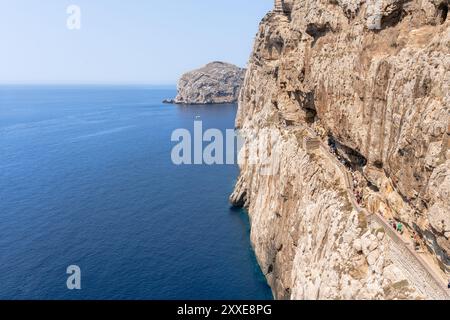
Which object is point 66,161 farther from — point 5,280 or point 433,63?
point 433,63

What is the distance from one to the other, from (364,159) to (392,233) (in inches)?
570

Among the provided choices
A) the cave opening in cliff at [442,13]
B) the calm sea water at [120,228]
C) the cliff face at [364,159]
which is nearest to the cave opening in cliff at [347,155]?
the cliff face at [364,159]

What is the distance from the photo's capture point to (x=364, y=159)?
148 feet

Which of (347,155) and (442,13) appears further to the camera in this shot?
(347,155)

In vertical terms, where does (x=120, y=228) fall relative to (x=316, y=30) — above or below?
below

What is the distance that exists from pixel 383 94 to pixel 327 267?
59.0 feet

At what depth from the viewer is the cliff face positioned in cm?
2838

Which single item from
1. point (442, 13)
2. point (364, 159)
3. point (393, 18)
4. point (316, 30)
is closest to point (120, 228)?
point (364, 159)

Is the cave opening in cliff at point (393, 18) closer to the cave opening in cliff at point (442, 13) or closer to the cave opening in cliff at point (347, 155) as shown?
the cave opening in cliff at point (442, 13)

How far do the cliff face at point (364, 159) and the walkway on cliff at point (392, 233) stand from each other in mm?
171

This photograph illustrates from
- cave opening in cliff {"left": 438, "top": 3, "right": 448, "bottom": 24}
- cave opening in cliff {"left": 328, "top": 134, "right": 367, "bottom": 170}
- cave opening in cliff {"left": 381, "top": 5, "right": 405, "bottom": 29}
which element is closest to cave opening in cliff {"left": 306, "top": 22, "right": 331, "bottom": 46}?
cave opening in cliff {"left": 381, "top": 5, "right": 405, "bottom": 29}

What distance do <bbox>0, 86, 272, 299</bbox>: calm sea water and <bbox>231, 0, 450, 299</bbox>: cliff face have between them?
10.3 m

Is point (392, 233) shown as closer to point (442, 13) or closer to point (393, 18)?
point (442, 13)
